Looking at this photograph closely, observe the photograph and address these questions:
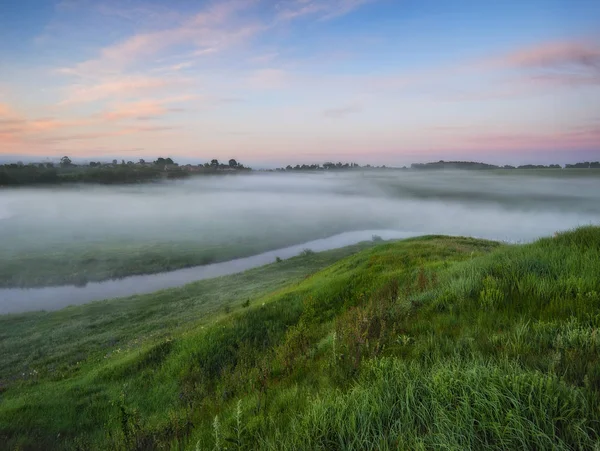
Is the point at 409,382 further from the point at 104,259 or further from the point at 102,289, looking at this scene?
the point at 104,259

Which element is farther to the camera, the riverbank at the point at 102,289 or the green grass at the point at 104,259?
the green grass at the point at 104,259

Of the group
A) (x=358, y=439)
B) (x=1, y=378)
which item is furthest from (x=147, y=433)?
(x=1, y=378)

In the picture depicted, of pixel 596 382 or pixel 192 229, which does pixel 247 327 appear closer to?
pixel 596 382

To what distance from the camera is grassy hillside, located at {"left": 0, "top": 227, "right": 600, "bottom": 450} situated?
311cm

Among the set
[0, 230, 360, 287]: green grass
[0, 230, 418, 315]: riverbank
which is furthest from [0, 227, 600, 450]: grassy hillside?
[0, 230, 360, 287]: green grass

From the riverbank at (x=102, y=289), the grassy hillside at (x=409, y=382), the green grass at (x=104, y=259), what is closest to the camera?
the grassy hillside at (x=409, y=382)

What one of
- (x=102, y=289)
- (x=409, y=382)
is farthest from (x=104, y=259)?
(x=409, y=382)

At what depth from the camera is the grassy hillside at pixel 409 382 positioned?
311cm

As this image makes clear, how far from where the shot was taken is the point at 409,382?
387 cm

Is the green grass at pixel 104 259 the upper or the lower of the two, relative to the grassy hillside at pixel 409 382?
lower

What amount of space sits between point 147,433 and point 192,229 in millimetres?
151427

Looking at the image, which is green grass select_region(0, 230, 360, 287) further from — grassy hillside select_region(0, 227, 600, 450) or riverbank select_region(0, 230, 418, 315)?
grassy hillside select_region(0, 227, 600, 450)

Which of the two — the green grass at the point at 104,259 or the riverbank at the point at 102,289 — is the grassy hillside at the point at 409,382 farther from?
the green grass at the point at 104,259

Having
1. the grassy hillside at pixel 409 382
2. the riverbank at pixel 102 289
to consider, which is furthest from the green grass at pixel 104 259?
the grassy hillside at pixel 409 382
